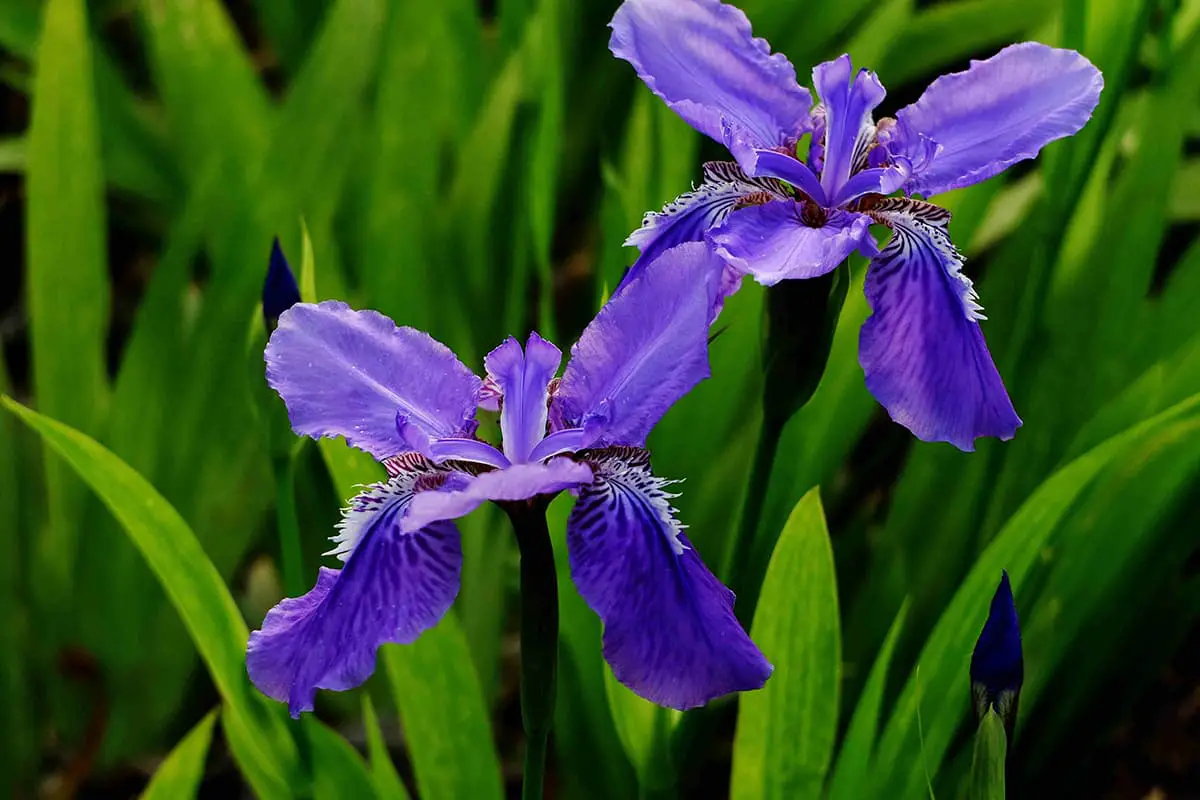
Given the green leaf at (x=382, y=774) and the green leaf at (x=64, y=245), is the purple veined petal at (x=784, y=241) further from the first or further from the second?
the green leaf at (x=64, y=245)

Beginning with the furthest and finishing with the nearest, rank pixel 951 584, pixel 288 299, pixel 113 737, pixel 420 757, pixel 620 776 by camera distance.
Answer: pixel 113 737 < pixel 951 584 < pixel 620 776 < pixel 420 757 < pixel 288 299

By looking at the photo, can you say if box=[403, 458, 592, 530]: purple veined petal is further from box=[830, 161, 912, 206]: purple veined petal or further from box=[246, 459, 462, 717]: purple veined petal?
box=[830, 161, 912, 206]: purple veined petal

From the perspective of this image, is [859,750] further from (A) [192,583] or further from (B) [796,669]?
(A) [192,583]

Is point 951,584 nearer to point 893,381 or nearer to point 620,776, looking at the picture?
point 620,776

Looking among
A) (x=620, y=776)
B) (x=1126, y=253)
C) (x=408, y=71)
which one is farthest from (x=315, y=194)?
(x=1126, y=253)

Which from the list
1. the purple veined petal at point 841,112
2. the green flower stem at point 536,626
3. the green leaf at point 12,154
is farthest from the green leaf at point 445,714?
the green leaf at point 12,154

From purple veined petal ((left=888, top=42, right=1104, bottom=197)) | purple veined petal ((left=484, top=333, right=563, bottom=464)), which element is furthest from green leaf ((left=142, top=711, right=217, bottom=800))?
purple veined petal ((left=888, top=42, right=1104, bottom=197))
